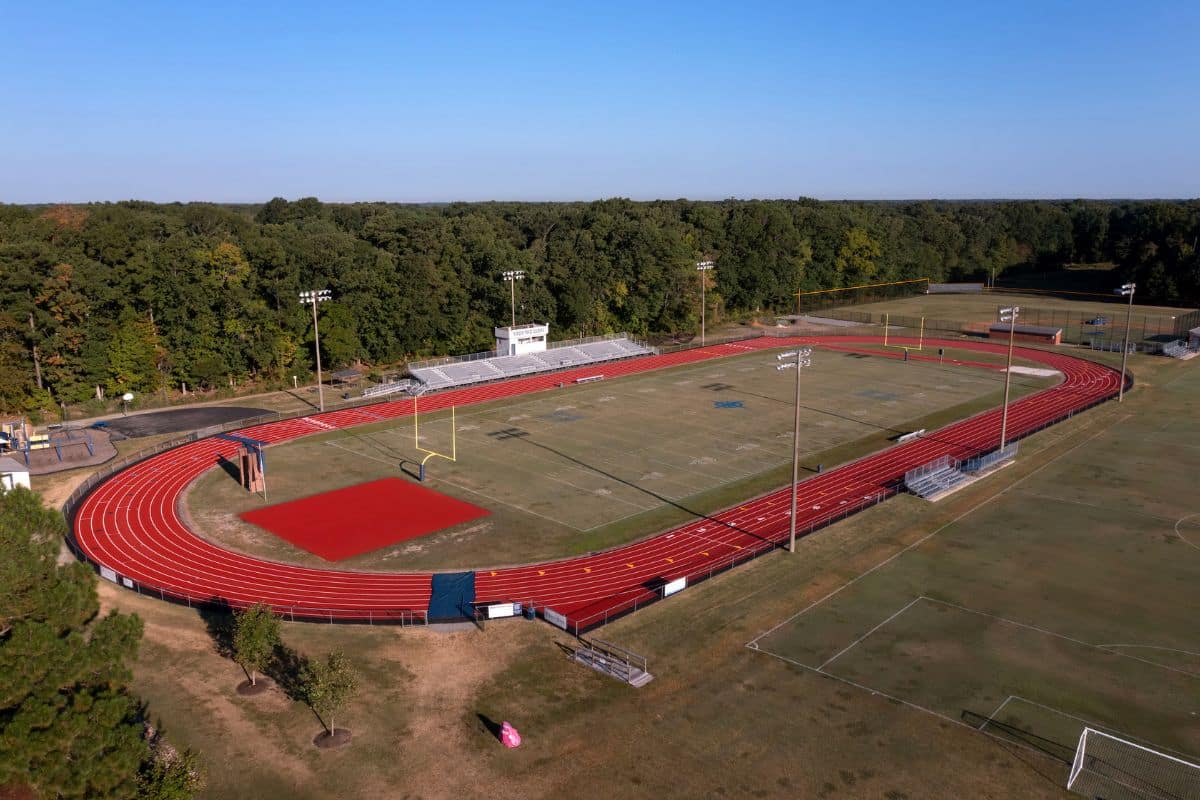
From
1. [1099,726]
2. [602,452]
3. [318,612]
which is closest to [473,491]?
[602,452]

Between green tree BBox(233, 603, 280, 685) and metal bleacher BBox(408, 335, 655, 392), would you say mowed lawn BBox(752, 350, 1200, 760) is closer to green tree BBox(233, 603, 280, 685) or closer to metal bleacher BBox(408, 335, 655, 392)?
green tree BBox(233, 603, 280, 685)

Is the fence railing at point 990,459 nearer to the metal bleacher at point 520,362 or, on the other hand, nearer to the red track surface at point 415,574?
the red track surface at point 415,574

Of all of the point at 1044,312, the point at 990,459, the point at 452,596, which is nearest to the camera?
the point at 452,596

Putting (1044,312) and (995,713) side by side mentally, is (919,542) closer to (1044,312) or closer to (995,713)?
(995,713)

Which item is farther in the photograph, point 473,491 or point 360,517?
point 473,491

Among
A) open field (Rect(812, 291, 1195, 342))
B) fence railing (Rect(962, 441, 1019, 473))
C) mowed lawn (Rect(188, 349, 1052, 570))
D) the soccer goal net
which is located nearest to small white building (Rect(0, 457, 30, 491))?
mowed lawn (Rect(188, 349, 1052, 570))

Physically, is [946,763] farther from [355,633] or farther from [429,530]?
[429,530]

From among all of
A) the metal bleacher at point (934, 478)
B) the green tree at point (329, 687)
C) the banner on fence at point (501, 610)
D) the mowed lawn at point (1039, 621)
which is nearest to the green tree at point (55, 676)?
the green tree at point (329, 687)
